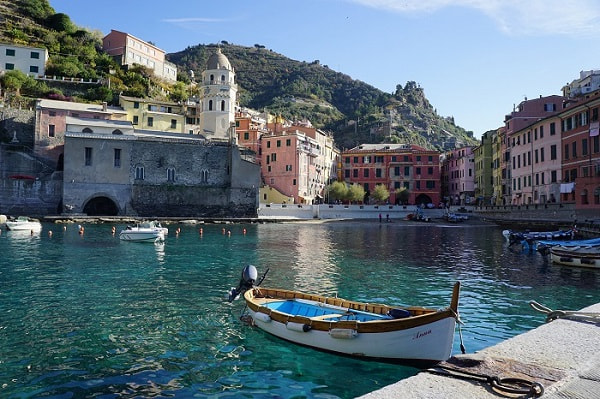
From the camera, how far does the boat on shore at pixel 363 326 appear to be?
8750 mm

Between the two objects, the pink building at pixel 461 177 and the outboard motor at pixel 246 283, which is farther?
the pink building at pixel 461 177

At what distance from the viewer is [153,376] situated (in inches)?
345

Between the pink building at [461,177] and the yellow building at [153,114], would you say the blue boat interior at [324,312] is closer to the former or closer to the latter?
the yellow building at [153,114]

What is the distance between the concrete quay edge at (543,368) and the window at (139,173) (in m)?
60.4

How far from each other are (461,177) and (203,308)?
79483mm

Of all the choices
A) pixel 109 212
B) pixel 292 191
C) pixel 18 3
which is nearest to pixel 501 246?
pixel 292 191

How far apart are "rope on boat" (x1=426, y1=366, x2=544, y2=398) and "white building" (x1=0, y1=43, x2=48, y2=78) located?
283 ft

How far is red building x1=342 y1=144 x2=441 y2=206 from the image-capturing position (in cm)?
8200

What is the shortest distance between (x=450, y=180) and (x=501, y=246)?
5951 centimetres

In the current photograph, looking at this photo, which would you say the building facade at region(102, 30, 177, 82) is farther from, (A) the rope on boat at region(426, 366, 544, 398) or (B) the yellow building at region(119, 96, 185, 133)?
(A) the rope on boat at region(426, 366, 544, 398)

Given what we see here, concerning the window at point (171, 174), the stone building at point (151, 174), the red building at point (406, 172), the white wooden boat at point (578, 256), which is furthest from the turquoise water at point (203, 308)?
the red building at point (406, 172)

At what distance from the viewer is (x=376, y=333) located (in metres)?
9.33

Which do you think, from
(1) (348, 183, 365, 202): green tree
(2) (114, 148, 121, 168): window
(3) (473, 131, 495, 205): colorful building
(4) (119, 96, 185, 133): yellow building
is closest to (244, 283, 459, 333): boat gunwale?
(2) (114, 148, 121, 168): window

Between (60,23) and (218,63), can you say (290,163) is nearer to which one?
(218,63)
